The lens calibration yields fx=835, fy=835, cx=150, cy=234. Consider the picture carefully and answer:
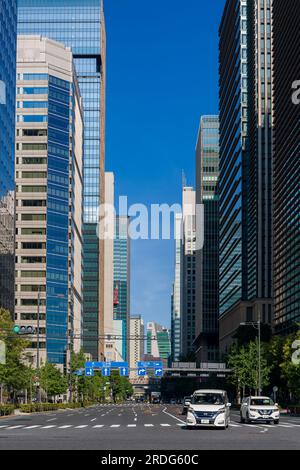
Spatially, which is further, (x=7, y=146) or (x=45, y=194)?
(x=45, y=194)

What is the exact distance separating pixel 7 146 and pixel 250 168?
207 feet

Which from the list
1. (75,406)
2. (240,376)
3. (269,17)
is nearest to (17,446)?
(240,376)

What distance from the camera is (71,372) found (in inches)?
5007

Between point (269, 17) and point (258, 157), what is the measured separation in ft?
103

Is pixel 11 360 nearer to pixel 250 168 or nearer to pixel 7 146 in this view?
pixel 7 146

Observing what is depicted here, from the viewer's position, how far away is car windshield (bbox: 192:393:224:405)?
39.4 metres

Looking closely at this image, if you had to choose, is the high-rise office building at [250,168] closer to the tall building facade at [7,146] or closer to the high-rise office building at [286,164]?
the high-rise office building at [286,164]

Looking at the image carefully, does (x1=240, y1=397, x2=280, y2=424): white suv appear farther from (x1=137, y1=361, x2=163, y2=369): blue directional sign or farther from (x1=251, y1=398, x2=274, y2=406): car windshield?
(x1=137, y1=361, x2=163, y2=369): blue directional sign

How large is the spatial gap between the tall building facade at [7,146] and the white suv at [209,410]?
79621mm

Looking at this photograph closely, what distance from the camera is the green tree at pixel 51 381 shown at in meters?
111

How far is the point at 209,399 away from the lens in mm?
39625

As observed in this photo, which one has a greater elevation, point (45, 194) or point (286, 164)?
point (286, 164)

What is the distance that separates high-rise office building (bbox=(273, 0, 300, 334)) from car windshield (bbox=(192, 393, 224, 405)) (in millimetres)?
94104

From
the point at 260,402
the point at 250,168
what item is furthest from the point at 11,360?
the point at 250,168
